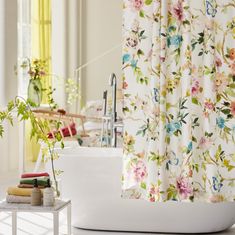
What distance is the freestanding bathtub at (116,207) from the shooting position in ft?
13.2

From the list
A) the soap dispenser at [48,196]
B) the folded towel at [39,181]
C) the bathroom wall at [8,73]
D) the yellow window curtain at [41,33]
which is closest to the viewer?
the soap dispenser at [48,196]

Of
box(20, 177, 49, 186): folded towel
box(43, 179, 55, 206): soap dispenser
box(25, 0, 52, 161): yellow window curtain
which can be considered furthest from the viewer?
box(25, 0, 52, 161): yellow window curtain

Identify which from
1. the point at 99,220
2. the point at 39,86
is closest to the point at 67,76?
the point at 39,86

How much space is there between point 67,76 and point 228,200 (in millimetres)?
4600

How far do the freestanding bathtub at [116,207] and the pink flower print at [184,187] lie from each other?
25 cm

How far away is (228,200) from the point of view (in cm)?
376

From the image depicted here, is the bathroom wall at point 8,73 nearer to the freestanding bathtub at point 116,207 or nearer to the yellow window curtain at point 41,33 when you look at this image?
the yellow window curtain at point 41,33

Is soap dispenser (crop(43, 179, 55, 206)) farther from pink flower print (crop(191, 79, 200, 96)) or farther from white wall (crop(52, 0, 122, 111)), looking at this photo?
white wall (crop(52, 0, 122, 111))

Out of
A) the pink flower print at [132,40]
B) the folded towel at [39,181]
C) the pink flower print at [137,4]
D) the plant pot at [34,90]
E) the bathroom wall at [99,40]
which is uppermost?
the bathroom wall at [99,40]

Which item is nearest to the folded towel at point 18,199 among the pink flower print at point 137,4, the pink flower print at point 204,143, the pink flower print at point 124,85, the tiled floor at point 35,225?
the tiled floor at point 35,225

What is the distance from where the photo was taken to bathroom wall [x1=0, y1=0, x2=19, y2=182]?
6.43 m

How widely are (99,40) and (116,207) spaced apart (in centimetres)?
445

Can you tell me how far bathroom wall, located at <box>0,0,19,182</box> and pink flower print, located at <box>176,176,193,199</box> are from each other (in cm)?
306

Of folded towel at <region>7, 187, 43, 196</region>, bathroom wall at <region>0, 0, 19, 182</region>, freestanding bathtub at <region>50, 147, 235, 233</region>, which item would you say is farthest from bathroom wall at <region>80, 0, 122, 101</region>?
folded towel at <region>7, 187, 43, 196</region>
